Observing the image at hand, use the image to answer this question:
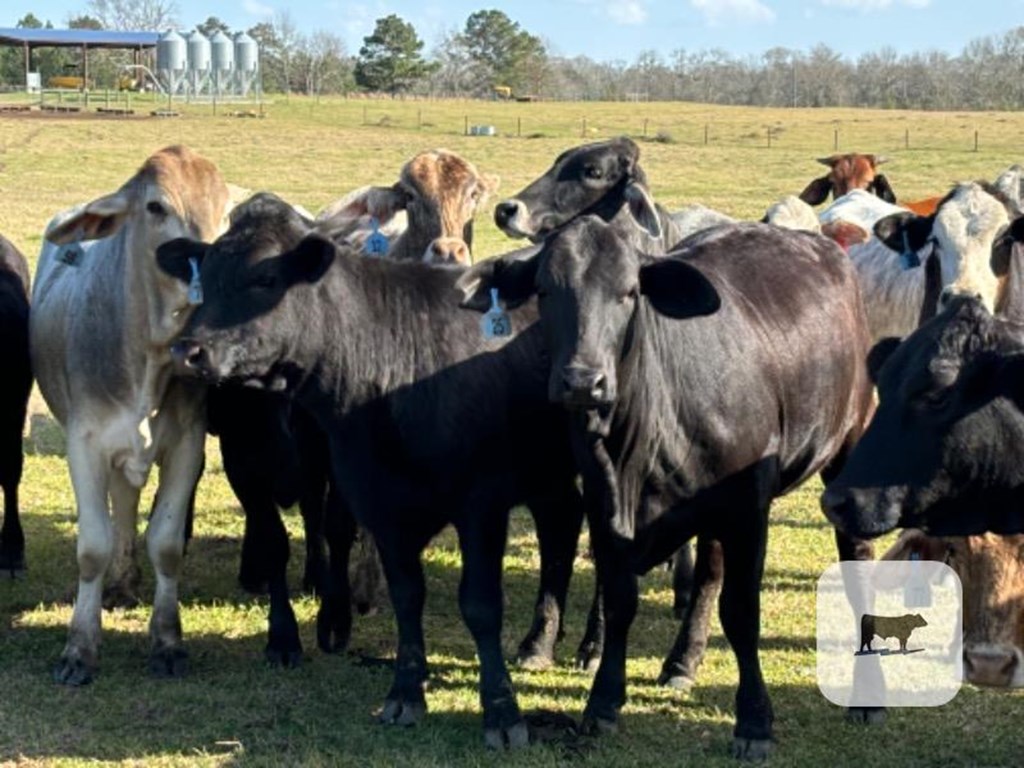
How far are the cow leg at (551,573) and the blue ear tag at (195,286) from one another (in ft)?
5.44

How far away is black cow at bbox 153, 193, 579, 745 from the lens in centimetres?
594

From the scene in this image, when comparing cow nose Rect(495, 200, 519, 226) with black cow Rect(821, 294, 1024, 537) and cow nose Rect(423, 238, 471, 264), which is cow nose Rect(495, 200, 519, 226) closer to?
cow nose Rect(423, 238, 471, 264)

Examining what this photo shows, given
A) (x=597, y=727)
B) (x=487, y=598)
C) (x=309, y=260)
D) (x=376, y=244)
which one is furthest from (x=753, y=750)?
(x=376, y=244)

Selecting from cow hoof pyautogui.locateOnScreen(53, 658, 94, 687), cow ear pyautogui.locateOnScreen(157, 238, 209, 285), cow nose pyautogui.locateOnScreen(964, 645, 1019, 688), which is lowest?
cow hoof pyautogui.locateOnScreen(53, 658, 94, 687)

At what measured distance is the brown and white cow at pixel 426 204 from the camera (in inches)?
337

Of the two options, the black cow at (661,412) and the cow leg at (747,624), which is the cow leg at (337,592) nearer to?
the black cow at (661,412)

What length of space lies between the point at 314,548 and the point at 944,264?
11.3 feet

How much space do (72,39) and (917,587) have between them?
6401 cm

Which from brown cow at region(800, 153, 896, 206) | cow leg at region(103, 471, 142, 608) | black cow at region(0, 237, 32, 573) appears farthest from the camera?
brown cow at region(800, 153, 896, 206)

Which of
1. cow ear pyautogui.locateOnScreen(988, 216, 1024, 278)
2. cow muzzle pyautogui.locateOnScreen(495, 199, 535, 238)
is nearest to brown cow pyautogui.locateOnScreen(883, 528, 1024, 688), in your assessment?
cow ear pyautogui.locateOnScreen(988, 216, 1024, 278)

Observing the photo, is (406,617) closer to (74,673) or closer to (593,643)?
(593,643)

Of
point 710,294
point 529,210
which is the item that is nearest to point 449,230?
point 529,210

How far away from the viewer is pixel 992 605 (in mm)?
5230

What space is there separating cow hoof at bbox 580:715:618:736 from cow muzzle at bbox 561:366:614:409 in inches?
56.7
